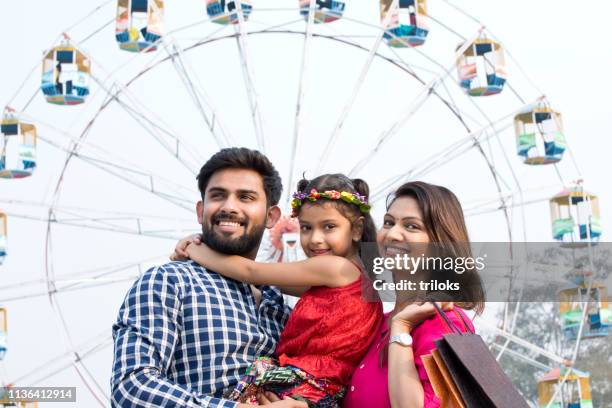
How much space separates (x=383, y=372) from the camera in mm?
3094

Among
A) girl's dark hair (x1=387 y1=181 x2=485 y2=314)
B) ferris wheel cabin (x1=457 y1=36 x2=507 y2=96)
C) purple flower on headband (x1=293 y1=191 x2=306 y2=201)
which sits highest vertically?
ferris wheel cabin (x1=457 y1=36 x2=507 y2=96)

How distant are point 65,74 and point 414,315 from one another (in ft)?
38.8

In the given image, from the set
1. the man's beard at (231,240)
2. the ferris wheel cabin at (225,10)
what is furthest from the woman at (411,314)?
the ferris wheel cabin at (225,10)

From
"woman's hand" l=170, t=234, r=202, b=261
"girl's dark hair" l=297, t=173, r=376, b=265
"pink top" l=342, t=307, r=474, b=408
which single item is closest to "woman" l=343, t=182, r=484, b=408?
"pink top" l=342, t=307, r=474, b=408

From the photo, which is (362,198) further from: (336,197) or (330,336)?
(330,336)

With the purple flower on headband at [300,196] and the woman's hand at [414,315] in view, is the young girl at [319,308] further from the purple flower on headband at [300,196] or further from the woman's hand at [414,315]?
the woman's hand at [414,315]

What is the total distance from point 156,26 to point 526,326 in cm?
2061

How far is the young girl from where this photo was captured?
10.7 ft

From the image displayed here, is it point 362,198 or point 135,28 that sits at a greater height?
point 135,28

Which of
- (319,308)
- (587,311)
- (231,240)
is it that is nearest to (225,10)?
(587,311)

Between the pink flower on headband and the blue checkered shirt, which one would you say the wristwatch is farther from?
the pink flower on headband

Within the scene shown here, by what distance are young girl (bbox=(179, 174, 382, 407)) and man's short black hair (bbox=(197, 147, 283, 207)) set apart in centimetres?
17

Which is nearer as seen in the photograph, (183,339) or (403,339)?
(403,339)

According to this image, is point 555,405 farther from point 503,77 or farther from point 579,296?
point 503,77
